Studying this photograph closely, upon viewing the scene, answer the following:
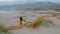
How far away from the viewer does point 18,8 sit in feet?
3.10

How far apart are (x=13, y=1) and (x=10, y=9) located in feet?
0.24

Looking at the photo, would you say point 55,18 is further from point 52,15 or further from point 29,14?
point 29,14

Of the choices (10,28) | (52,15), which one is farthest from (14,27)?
(52,15)

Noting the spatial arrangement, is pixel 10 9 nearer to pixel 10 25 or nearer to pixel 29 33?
pixel 10 25

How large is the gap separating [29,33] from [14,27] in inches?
5.2

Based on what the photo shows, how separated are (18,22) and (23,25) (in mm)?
49

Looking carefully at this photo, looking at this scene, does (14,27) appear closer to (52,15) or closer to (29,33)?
(29,33)

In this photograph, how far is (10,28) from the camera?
0.91 meters

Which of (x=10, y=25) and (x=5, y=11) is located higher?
(x=5, y=11)

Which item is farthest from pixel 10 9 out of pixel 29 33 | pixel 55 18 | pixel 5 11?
pixel 55 18

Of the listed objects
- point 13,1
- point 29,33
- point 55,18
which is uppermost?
point 13,1

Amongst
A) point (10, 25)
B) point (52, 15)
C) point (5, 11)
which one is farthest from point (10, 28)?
point (52, 15)

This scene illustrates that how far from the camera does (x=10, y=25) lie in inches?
36.0

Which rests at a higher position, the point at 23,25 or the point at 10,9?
the point at 10,9
